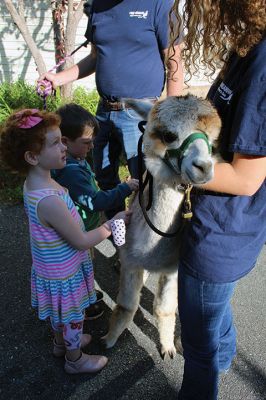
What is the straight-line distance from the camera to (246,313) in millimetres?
2619

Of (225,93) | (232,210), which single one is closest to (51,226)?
(232,210)

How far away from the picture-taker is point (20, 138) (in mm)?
1681

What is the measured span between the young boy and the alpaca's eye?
575 mm

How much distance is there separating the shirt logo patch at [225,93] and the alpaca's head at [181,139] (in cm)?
7

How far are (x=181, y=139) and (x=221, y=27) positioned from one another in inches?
15.9

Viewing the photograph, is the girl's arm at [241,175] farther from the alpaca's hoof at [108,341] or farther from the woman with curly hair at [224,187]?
the alpaca's hoof at [108,341]

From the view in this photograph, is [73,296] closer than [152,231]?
No

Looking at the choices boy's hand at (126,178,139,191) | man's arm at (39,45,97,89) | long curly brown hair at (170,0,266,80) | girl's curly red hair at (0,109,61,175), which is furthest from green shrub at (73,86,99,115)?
long curly brown hair at (170,0,266,80)

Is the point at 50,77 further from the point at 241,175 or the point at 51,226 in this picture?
the point at 241,175

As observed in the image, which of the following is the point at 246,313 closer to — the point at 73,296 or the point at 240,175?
the point at 73,296

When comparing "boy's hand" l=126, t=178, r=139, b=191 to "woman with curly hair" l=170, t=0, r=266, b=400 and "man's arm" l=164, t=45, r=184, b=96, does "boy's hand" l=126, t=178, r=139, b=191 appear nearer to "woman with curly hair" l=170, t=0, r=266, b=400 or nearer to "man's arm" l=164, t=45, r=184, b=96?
"woman with curly hair" l=170, t=0, r=266, b=400

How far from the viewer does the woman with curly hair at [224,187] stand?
1.11 m

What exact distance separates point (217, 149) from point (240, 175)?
259 millimetres

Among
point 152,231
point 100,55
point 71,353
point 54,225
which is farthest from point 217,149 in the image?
point 100,55
